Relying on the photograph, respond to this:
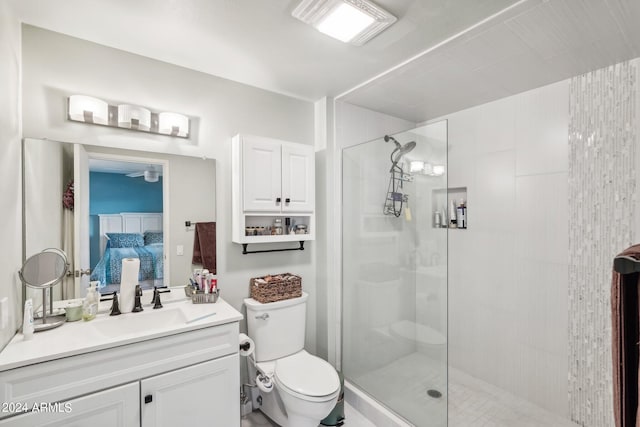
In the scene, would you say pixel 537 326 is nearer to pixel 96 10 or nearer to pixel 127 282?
pixel 127 282

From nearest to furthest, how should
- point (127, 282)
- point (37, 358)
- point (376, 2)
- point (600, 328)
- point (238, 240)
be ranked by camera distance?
point (37, 358), point (376, 2), point (127, 282), point (600, 328), point (238, 240)

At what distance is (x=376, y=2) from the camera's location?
1369 millimetres

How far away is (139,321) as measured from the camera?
5.52 ft

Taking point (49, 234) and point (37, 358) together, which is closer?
point (37, 358)

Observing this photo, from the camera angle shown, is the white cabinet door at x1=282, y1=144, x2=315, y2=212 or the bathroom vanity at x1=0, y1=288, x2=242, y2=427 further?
the white cabinet door at x1=282, y1=144, x2=315, y2=212

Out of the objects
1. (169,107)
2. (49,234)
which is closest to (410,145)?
(169,107)

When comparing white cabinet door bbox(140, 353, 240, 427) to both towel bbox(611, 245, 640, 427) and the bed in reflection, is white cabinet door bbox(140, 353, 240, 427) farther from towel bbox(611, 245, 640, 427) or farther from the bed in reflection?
towel bbox(611, 245, 640, 427)

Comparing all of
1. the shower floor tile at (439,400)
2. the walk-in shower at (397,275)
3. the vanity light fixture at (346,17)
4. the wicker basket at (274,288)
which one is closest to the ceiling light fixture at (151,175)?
the wicker basket at (274,288)

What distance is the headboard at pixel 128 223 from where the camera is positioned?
67.6 inches

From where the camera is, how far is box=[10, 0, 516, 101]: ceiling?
4.60 ft

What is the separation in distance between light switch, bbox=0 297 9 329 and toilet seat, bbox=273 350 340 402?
128 centimetres

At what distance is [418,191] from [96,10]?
1.96 metres

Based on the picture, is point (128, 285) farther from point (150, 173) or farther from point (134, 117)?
point (134, 117)

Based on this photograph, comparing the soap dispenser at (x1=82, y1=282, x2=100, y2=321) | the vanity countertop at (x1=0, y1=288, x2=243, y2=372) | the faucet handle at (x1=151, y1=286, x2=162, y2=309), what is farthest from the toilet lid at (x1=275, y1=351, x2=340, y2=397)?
the soap dispenser at (x1=82, y1=282, x2=100, y2=321)
